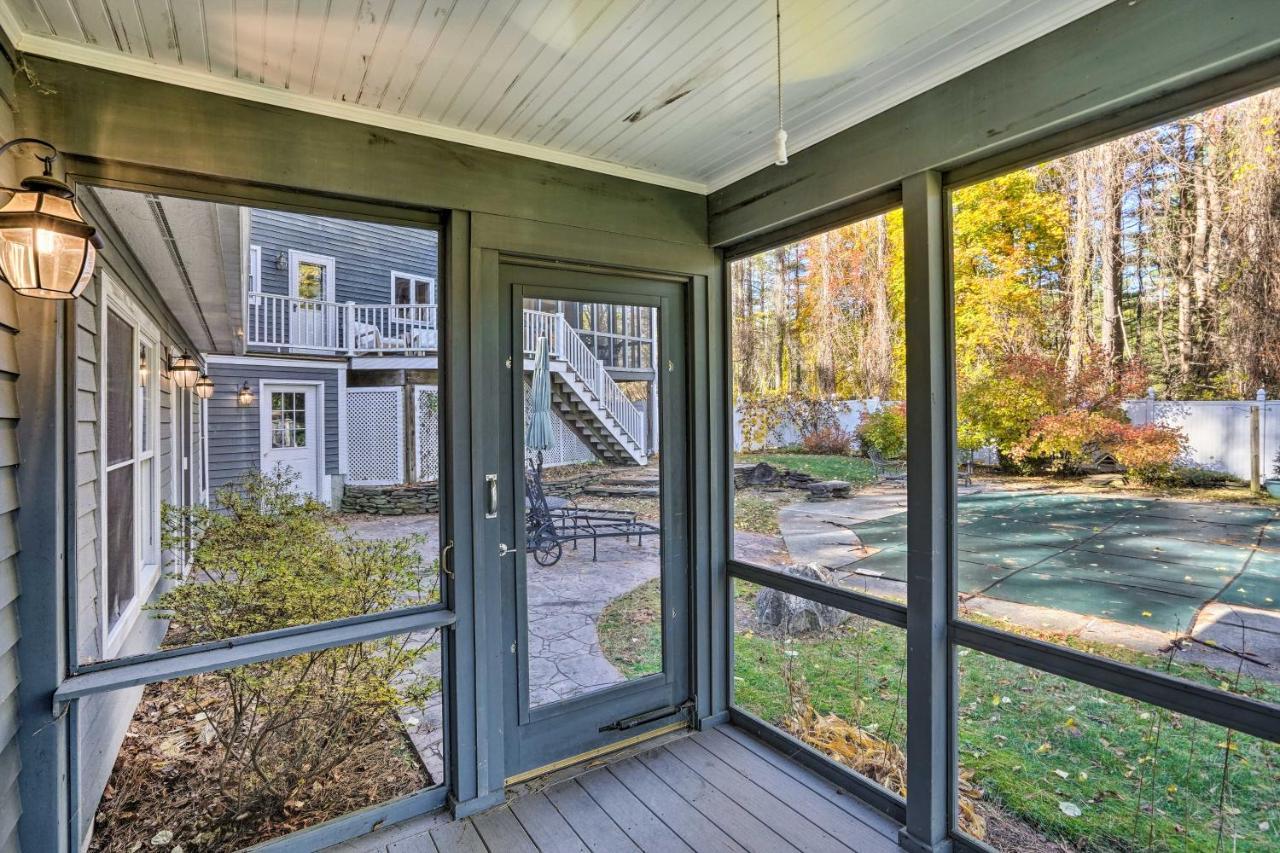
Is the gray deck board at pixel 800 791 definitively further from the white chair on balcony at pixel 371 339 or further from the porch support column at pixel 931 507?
the white chair on balcony at pixel 371 339

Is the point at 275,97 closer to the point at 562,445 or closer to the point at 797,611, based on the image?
the point at 562,445

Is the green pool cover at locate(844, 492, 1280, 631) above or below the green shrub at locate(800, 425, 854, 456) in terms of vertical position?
below

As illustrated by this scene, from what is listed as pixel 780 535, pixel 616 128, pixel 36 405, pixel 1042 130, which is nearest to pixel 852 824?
pixel 780 535

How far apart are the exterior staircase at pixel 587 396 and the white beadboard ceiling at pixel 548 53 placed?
815 millimetres

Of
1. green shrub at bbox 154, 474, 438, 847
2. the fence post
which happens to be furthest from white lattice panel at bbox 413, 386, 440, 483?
the fence post

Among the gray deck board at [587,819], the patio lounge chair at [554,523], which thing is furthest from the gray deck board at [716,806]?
the patio lounge chair at [554,523]

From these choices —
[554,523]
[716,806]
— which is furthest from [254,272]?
[716,806]

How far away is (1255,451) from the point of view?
153cm

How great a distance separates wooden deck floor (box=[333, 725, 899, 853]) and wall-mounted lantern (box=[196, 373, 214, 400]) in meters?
1.76

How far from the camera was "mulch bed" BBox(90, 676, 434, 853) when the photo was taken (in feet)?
6.72

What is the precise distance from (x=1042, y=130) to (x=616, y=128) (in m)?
1.45

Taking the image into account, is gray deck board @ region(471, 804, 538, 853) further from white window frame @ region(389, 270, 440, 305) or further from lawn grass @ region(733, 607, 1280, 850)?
white window frame @ region(389, 270, 440, 305)

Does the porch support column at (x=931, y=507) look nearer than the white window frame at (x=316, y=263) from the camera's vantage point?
Yes

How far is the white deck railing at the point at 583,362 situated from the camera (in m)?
2.72
